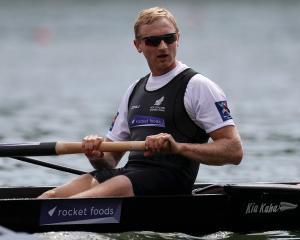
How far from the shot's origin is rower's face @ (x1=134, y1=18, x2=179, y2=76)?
32.6 ft

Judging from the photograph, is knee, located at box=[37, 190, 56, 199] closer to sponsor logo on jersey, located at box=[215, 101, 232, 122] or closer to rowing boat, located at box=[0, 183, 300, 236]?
rowing boat, located at box=[0, 183, 300, 236]

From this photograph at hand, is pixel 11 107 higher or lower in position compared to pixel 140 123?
lower

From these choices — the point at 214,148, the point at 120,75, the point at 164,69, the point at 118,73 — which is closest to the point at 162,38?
the point at 164,69

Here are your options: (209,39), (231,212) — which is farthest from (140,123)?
(209,39)

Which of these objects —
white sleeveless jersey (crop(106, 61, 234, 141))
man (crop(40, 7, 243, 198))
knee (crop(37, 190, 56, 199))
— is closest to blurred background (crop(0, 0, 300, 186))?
knee (crop(37, 190, 56, 199))

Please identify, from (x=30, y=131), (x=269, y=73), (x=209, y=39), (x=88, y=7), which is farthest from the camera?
(x=88, y=7)

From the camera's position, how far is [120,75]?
40.0 meters

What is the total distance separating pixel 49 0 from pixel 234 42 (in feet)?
175

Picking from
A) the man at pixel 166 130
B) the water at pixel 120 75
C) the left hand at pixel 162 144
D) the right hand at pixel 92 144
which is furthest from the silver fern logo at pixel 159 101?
the water at pixel 120 75

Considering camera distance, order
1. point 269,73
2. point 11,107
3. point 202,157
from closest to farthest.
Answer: point 202,157
point 11,107
point 269,73

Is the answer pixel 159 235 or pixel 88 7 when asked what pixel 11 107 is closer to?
pixel 159 235

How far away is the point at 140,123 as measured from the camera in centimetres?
1020

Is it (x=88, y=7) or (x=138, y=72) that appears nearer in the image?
(x=138, y=72)

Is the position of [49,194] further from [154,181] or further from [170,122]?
[170,122]
